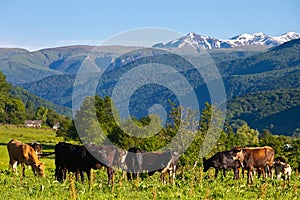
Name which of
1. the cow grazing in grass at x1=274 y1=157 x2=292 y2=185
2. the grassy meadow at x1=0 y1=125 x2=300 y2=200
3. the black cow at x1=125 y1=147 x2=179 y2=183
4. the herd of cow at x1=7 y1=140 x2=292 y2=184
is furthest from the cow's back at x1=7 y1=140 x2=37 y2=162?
the cow grazing in grass at x1=274 y1=157 x2=292 y2=185

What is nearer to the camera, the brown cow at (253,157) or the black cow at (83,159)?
the black cow at (83,159)

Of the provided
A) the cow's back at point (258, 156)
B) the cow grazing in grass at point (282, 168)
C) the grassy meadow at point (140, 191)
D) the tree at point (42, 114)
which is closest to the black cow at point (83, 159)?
the grassy meadow at point (140, 191)

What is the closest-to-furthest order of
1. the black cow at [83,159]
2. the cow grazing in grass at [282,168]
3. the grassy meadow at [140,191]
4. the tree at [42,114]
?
1. the grassy meadow at [140,191]
2. the black cow at [83,159]
3. the cow grazing in grass at [282,168]
4. the tree at [42,114]

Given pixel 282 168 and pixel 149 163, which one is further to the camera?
pixel 282 168

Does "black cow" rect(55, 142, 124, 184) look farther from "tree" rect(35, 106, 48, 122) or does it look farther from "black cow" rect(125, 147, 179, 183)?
"tree" rect(35, 106, 48, 122)

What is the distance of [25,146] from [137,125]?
36862 millimetres

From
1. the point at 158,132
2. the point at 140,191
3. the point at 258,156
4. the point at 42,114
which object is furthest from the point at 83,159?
the point at 42,114

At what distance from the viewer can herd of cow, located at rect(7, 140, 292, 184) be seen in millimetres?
20359

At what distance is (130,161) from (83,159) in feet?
7.88

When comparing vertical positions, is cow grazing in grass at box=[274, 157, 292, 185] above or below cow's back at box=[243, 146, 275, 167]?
below

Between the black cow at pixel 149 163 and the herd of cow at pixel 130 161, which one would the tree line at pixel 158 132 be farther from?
the black cow at pixel 149 163

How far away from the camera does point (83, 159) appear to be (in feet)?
67.0

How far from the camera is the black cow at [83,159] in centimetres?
2023

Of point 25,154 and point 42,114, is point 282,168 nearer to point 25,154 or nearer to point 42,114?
A: point 25,154
